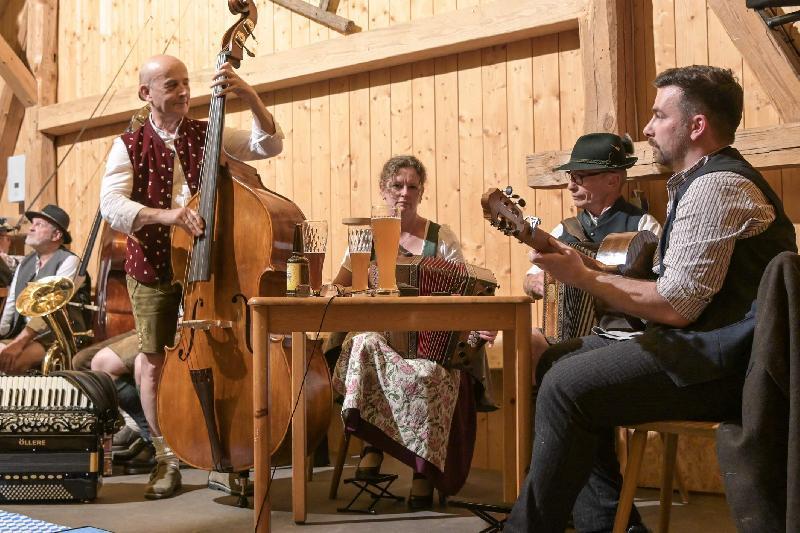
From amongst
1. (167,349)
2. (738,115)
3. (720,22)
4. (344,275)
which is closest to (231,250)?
(167,349)

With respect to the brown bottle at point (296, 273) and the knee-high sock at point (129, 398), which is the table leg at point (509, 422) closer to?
the brown bottle at point (296, 273)

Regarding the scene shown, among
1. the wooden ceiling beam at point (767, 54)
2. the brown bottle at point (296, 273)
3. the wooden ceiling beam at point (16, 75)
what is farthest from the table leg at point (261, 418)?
the wooden ceiling beam at point (16, 75)

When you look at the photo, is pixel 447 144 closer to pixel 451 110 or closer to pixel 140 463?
pixel 451 110

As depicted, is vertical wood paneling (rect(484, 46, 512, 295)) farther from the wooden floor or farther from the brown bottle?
the brown bottle

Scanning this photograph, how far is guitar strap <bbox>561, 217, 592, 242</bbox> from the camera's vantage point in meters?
3.17

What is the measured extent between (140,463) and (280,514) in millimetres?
1163

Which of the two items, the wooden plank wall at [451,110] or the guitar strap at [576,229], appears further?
the wooden plank wall at [451,110]

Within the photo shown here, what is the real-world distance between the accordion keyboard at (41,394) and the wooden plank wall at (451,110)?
66.8 inches

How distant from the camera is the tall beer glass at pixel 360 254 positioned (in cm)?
243

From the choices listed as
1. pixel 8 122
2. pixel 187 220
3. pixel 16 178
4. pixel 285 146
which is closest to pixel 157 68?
pixel 187 220

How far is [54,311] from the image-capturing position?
13.7 feet

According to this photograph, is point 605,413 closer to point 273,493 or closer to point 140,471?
point 273,493

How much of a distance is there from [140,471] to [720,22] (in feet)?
9.84

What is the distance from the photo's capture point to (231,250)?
2.93 metres
